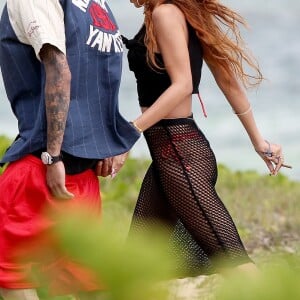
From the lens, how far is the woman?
3191 millimetres

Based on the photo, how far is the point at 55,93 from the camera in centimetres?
271

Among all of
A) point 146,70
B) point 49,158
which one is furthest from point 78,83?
point 146,70

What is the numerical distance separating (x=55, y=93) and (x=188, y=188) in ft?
2.76

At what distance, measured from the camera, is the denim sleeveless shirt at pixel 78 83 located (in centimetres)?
281

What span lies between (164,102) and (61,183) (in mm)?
495

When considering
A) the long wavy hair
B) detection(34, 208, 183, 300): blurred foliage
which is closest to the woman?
the long wavy hair

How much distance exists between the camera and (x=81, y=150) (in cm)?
288

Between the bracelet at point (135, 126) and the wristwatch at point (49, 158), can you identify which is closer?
the wristwatch at point (49, 158)

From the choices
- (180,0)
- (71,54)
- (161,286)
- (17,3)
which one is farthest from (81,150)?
(161,286)

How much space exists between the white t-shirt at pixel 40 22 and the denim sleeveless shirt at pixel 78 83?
0.15ft

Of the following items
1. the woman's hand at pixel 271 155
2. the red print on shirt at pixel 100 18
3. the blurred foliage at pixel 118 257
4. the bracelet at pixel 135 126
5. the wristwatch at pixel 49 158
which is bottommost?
the woman's hand at pixel 271 155

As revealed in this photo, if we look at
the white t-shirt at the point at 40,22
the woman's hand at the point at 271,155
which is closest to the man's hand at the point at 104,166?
the white t-shirt at the point at 40,22

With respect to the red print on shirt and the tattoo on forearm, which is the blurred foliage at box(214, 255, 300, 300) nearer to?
the tattoo on forearm

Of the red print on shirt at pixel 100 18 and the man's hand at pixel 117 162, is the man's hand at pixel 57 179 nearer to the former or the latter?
the man's hand at pixel 117 162
